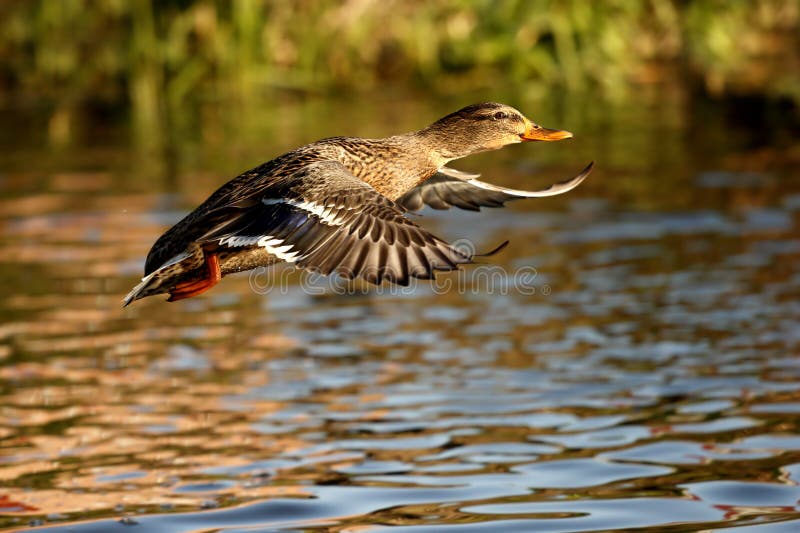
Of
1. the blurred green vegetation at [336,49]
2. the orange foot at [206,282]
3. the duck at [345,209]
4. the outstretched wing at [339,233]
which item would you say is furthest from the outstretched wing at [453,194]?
the blurred green vegetation at [336,49]

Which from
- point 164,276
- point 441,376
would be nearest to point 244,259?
point 164,276

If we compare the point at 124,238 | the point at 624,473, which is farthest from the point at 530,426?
the point at 124,238

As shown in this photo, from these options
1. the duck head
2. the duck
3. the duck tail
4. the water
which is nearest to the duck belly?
the duck

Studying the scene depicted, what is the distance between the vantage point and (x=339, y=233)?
233 inches

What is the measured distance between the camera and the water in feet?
20.9

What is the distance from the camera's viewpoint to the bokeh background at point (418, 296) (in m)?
6.61

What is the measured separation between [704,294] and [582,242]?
6.41 ft

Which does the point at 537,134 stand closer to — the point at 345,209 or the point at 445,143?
the point at 445,143

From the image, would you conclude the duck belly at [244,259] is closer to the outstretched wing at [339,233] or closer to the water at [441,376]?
the outstretched wing at [339,233]

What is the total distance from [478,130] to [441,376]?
175cm

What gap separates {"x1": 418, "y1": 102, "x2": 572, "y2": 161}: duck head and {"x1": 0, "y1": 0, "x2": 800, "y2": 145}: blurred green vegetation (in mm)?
10325

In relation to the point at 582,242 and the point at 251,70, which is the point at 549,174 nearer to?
the point at 582,242

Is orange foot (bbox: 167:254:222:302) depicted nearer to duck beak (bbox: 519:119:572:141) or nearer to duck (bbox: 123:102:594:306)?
duck (bbox: 123:102:594:306)

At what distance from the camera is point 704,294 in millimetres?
10055
